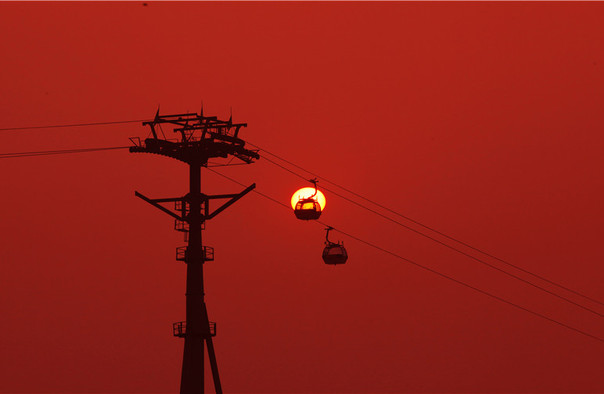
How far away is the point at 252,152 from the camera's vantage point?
57188 millimetres

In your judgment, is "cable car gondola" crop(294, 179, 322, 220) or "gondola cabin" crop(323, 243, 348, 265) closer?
"cable car gondola" crop(294, 179, 322, 220)

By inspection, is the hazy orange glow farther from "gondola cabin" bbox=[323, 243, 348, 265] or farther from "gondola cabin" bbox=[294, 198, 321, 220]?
"gondola cabin" bbox=[323, 243, 348, 265]

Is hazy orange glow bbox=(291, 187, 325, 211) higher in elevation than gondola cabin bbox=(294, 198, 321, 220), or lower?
higher

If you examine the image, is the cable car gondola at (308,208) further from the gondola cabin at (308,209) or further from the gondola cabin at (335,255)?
the gondola cabin at (335,255)

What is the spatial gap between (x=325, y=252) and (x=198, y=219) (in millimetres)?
7306

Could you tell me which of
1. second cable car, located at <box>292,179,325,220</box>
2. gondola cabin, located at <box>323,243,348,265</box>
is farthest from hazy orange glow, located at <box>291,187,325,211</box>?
gondola cabin, located at <box>323,243,348,265</box>

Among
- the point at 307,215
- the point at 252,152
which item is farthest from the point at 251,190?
the point at 307,215

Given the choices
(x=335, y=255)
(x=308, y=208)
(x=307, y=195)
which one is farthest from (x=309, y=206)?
(x=335, y=255)

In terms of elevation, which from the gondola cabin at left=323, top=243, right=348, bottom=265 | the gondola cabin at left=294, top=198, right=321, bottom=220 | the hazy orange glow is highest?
the hazy orange glow

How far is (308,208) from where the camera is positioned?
5019 cm

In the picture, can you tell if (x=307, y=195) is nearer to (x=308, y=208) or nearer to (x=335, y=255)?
(x=308, y=208)

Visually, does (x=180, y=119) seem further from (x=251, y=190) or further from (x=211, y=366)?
(x=211, y=366)

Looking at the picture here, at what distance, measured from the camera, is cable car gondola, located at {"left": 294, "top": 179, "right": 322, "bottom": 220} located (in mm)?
50188

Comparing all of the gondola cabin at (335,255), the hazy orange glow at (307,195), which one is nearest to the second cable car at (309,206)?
the hazy orange glow at (307,195)
